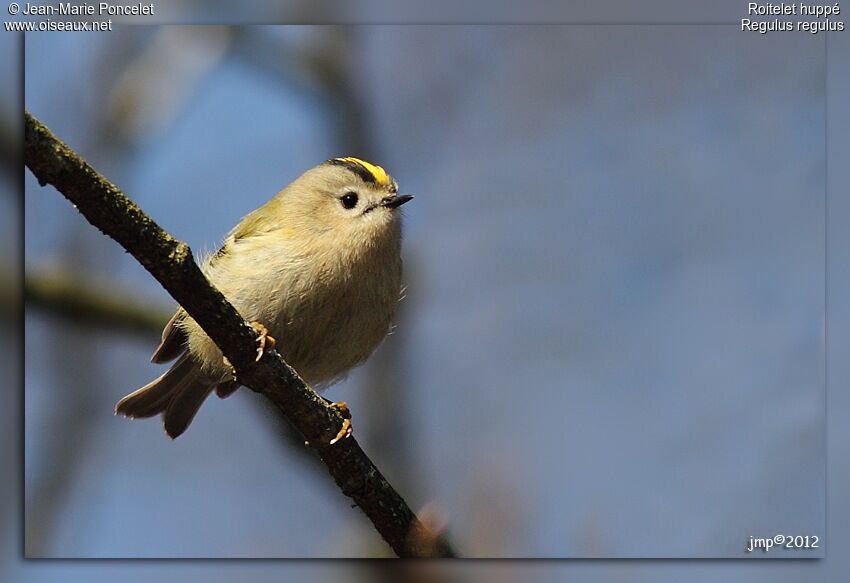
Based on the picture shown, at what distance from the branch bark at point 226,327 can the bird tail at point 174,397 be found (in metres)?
0.49

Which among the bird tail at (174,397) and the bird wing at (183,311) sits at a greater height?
the bird wing at (183,311)

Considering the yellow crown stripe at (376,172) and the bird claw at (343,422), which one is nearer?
the bird claw at (343,422)

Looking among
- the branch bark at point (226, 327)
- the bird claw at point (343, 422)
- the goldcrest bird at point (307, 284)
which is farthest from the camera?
the goldcrest bird at point (307, 284)

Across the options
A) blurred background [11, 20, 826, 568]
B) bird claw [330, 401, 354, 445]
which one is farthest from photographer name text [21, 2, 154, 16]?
bird claw [330, 401, 354, 445]

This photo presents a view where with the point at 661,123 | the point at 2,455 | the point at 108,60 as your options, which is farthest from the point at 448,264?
the point at 2,455

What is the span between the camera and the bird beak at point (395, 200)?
219 cm

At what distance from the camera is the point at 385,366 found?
8.16 ft

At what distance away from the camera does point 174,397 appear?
2.37 metres

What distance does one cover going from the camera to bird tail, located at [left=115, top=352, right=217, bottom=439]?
233 centimetres

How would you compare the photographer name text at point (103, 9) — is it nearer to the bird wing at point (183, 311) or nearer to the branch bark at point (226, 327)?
the bird wing at point (183, 311)

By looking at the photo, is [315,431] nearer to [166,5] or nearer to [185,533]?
[185,533]

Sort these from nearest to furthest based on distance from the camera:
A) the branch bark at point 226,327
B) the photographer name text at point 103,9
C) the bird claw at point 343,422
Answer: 1. the branch bark at point 226,327
2. the bird claw at point 343,422
3. the photographer name text at point 103,9

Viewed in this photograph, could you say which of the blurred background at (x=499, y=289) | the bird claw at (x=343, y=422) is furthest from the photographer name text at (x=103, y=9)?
the bird claw at (x=343, y=422)

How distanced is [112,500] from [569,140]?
132cm
